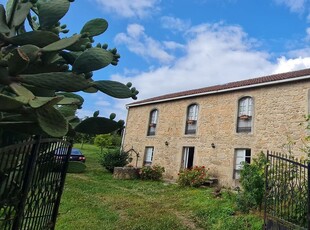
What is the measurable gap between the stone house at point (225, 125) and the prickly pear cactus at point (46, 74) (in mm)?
9449

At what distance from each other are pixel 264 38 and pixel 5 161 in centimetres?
932

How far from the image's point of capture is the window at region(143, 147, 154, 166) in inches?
768

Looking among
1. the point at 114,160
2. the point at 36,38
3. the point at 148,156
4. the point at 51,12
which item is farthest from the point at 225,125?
the point at 36,38

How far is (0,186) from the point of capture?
1.93 meters

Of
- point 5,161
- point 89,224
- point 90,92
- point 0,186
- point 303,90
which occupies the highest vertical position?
point 303,90

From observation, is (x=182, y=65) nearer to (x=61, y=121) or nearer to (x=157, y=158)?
(x=157, y=158)

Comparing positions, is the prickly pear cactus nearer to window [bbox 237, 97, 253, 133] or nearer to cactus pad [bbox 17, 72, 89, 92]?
cactus pad [bbox 17, 72, 89, 92]

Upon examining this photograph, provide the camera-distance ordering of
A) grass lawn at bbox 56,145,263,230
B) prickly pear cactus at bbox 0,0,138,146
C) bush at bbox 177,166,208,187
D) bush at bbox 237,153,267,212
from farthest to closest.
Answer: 1. bush at bbox 177,166,208,187
2. bush at bbox 237,153,267,212
3. grass lawn at bbox 56,145,263,230
4. prickly pear cactus at bbox 0,0,138,146

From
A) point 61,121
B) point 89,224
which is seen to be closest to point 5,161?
point 61,121

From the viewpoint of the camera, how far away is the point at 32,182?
230cm

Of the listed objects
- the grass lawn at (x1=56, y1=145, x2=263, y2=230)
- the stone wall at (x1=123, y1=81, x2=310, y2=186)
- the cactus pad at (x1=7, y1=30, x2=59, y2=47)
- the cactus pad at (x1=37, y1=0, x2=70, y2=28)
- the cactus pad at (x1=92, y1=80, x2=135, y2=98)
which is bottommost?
the grass lawn at (x1=56, y1=145, x2=263, y2=230)

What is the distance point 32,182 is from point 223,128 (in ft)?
45.0

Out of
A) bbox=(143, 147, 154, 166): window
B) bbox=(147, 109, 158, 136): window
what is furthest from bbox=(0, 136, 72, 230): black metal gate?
bbox=(147, 109, 158, 136): window

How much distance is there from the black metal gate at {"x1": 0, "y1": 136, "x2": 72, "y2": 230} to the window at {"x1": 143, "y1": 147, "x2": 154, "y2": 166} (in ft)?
54.8
